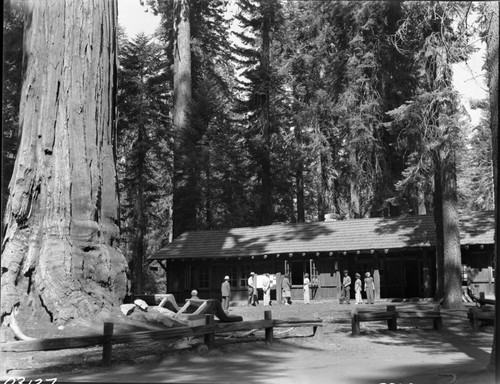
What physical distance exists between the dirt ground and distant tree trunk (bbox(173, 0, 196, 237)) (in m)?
22.8

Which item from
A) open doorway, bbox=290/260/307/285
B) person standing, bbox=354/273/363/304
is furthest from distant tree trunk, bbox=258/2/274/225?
person standing, bbox=354/273/363/304

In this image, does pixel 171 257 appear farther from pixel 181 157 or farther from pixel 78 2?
pixel 78 2

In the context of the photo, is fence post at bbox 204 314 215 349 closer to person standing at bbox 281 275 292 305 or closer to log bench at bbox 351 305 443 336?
log bench at bbox 351 305 443 336

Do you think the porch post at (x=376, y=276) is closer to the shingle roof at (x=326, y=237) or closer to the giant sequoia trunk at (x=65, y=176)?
the shingle roof at (x=326, y=237)

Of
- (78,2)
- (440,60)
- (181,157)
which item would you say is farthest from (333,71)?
(78,2)

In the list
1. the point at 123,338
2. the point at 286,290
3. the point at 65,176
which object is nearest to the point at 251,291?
the point at 286,290

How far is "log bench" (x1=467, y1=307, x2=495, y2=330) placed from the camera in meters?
17.0

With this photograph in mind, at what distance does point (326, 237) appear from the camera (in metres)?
33.1

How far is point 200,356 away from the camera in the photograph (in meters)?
12.1

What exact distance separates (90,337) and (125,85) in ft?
91.4

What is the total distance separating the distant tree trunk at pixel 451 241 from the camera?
23752mm

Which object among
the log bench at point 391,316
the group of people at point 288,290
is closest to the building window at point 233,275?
the group of people at point 288,290

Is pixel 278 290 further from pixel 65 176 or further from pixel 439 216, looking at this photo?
pixel 65 176

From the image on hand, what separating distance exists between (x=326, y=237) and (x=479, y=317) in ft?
53.0
